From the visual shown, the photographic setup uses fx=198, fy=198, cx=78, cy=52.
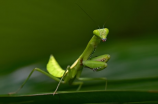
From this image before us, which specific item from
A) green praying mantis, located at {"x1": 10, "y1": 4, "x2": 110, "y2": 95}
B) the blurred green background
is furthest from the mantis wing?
the blurred green background

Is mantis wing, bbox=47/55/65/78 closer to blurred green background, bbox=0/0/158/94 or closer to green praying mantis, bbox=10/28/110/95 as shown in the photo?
green praying mantis, bbox=10/28/110/95

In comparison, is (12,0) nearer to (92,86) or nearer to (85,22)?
(85,22)

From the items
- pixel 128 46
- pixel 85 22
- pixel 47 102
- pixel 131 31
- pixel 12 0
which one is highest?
pixel 12 0

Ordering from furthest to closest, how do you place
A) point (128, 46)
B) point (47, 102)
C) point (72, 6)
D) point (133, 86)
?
point (72, 6) → point (128, 46) → point (133, 86) → point (47, 102)

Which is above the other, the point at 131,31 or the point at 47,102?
the point at 47,102

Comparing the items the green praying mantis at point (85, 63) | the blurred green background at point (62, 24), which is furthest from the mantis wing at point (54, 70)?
the blurred green background at point (62, 24)

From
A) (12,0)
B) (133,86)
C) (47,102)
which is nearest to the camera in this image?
(47,102)

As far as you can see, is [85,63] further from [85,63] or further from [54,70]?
[54,70]

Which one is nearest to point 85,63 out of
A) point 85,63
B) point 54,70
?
point 85,63

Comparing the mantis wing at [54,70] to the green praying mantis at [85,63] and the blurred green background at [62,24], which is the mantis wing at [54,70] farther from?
the blurred green background at [62,24]

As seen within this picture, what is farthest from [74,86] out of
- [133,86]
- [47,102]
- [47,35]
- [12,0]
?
[12,0]

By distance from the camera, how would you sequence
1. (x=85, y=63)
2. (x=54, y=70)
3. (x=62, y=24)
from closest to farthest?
(x=85, y=63), (x=54, y=70), (x=62, y=24)
